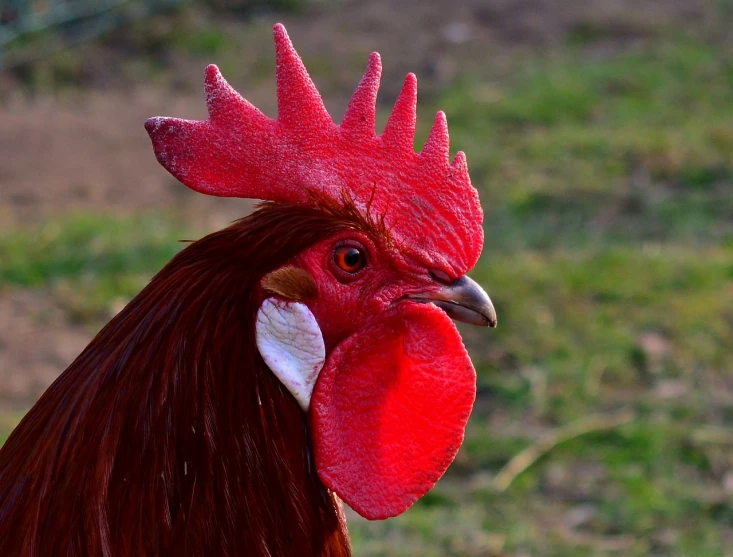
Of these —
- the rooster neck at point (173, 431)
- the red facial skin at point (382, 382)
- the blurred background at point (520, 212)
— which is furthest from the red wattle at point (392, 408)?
the blurred background at point (520, 212)

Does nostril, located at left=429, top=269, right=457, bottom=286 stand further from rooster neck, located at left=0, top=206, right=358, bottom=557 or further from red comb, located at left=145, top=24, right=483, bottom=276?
rooster neck, located at left=0, top=206, right=358, bottom=557

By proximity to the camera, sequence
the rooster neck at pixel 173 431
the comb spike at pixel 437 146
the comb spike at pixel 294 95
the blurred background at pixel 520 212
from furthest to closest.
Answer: the blurred background at pixel 520 212 < the comb spike at pixel 437 146 < the comb spike at pixel 294 95 < the rooster neck at pixel 173 431

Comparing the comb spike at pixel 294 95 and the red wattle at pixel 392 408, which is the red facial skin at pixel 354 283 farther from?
the comb spike at pixel 294 95

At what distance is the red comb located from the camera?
214 centimetres

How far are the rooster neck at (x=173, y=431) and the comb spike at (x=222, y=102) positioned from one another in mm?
283

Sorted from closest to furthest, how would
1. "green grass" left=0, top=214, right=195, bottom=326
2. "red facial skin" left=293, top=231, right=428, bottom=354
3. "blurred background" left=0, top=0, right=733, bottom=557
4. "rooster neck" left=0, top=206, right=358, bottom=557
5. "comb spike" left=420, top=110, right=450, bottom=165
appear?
1. "rooster neck" left=0, top=206, right=358, bottom=557
2. "red facial skin" left=293, top=231, right=428, bottom=354
3. "comb spike" left=420, top=110, right=450, bottom=165
4. "blurred background" left=0, top=0, right=733, bottom=557
5. "green grass" left=0, top=214, right=195, bottom=326

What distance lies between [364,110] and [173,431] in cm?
81

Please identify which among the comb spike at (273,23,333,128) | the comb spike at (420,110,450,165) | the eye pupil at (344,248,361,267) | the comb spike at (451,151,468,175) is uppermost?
the comb spike at (273,23,333,128)

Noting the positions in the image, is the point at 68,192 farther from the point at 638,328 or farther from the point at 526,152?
the point at 638,328

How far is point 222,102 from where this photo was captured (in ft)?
7.25

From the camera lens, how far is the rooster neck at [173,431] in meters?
1.92

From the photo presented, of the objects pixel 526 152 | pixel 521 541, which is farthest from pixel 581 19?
pixel 521 541

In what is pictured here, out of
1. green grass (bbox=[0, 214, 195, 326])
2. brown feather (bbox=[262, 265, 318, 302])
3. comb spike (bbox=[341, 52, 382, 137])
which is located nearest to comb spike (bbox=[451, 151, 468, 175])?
comb spike (bbox=[341, 52, 382, 137])

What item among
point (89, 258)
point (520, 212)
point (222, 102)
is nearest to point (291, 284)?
point (222, 102)
